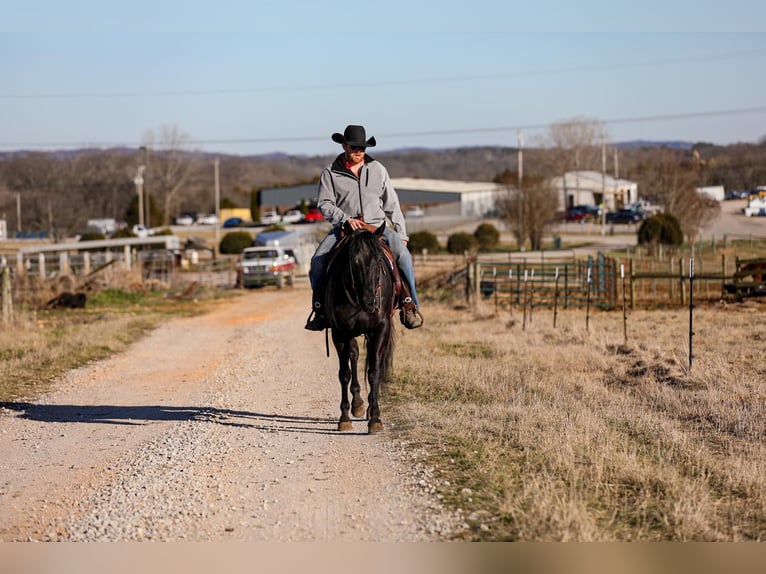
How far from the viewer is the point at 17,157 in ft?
336

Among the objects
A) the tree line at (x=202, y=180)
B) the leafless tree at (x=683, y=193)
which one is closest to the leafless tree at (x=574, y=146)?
the tree line at (x=202, y=180)

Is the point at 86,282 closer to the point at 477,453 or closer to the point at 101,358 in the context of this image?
the point at 101,358

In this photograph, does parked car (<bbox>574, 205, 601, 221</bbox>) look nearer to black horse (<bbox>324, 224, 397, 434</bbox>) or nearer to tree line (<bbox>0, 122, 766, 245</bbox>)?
tree line (<bbox>0, 122, 766, 245</bbox>)

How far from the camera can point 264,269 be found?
1768 inches

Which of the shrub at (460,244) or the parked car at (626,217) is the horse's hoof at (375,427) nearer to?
the shrub at (460,244)

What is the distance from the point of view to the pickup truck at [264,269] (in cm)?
4497

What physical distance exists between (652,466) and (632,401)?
4489mm

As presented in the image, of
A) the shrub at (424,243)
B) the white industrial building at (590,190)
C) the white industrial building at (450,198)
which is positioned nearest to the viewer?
the shrub at (424,243)

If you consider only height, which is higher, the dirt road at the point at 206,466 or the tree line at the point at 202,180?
the tree line at the point at 202,180

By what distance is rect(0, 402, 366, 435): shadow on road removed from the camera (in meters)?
11.2

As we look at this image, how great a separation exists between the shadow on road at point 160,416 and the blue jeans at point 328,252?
159 cm

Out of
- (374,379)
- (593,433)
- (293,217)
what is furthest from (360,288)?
(293,217)

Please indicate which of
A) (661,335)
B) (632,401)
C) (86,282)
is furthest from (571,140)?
(632,401)

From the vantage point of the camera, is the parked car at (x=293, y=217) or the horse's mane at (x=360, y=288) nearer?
the horse's mane at (x=360, y=288)
